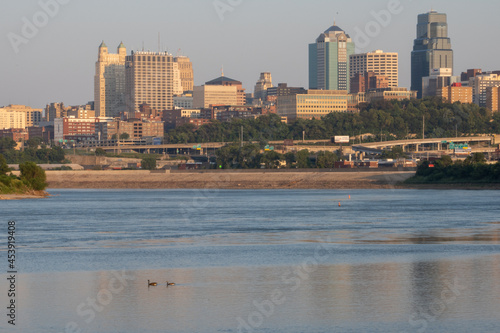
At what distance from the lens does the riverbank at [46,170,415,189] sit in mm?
166500

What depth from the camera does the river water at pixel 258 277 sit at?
29312 millimetres

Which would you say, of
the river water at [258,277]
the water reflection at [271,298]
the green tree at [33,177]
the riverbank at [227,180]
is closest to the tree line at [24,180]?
the green tree at [33,177]

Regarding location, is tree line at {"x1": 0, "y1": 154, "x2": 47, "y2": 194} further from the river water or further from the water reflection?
the water reflection

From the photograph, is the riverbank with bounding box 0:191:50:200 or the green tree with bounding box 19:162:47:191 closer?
the riverbank with bounding box 0:191:50:200

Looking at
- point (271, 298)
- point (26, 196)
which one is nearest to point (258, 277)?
point (271, 298)

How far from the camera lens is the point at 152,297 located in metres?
33.4

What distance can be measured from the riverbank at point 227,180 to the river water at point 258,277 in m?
97.2

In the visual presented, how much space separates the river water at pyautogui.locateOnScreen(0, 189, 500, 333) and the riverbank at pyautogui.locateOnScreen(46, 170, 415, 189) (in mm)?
97161

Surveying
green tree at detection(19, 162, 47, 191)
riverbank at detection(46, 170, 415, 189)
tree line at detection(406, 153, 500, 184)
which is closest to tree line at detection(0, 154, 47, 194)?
green tree at detection(19, 162, 47, 191)

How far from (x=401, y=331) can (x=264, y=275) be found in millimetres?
11948

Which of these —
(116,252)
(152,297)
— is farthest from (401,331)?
(116,252)

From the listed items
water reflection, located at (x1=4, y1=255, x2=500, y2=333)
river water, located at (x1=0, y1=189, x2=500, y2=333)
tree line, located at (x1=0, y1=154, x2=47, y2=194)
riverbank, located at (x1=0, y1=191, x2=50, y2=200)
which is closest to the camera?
water reflection, located at (x1=4, y1=255, x2=500, y2=333)

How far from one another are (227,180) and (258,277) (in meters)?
140

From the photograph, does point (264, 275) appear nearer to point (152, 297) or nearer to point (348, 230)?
point (152, 297)
